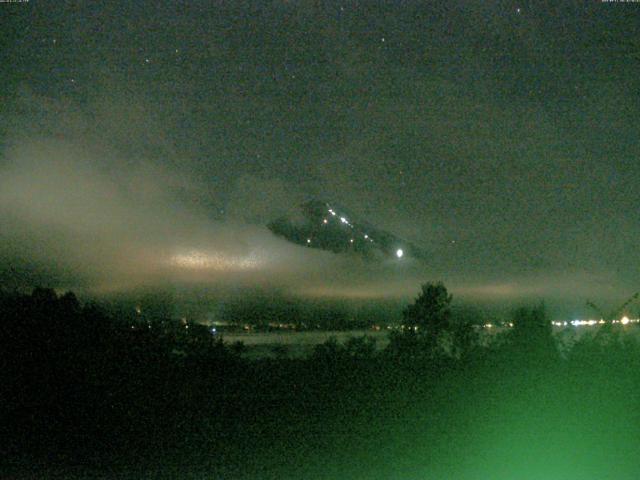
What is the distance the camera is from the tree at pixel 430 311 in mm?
22703

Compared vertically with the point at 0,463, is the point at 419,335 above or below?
above

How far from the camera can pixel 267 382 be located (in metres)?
15.4

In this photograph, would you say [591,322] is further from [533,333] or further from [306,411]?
[306,411]

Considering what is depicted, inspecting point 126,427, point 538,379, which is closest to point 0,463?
point 126,427

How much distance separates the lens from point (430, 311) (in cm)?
2395

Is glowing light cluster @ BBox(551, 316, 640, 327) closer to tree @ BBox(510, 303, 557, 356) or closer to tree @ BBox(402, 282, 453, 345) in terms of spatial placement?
tree @ BBox(510, 303, 557, 356)

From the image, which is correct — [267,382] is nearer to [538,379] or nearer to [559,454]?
[538,379]

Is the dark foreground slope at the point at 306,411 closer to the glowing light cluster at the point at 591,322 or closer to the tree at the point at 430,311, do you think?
the glowing light cluster at the point at 591,322

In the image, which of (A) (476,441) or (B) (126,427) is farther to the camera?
(B) (126,427)

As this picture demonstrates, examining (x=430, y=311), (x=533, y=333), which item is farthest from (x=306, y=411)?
(x=430, y=311)

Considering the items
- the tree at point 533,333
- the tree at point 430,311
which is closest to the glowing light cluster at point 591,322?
the tree at point 533,333

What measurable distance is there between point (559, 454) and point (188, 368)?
9.43 m

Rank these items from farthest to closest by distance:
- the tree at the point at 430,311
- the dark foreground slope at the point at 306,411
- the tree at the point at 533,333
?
the tree at the point at 430,311 < the tree at the point at 533,333 < the dark foreground slope at the point at 306,411

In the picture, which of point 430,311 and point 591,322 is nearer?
point 591,322
